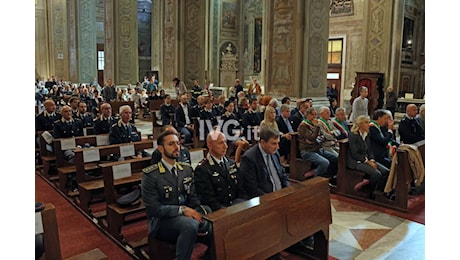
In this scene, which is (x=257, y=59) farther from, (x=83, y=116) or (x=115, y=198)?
(x=115, y=198)

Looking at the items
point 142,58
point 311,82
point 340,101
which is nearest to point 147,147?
point 311,82

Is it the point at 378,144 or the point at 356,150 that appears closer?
the point at 356,150

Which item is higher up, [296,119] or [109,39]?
[109,39]

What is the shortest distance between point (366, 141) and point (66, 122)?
5059mm

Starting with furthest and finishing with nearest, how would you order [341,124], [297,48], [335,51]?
1. [335,51]
2. [297,48]
3. [341,124]

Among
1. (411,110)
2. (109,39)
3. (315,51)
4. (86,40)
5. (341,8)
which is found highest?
(341,8)

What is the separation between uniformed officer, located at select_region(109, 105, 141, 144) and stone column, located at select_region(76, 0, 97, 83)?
17.3 meters

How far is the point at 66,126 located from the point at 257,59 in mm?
16157

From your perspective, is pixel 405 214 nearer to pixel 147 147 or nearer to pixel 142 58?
pixel 147 147

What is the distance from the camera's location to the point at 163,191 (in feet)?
12.2

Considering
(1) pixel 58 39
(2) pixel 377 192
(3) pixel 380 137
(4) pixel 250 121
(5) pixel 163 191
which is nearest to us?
(5) pixel 163 191

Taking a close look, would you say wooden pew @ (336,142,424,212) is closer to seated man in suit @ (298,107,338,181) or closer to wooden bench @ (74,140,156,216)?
seated man in suit @ (298,107,338,181)

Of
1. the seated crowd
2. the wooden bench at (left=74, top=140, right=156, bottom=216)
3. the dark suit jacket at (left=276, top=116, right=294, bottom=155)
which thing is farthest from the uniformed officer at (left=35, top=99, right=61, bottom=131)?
the dark suit jacket at (left=276, top=116, right=294, bottom=155)

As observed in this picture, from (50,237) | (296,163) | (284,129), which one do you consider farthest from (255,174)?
(284,129)
